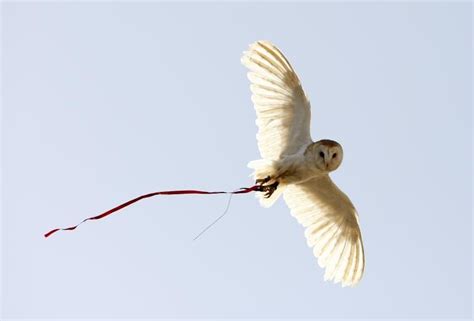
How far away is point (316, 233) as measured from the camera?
880 centimetres

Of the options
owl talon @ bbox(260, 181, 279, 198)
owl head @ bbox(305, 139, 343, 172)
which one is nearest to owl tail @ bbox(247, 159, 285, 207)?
owl talon @ bbox(260, 181, 279, 198)

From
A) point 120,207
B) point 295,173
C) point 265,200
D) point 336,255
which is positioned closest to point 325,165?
point 295,173

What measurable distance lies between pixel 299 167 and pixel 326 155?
39 centimetres

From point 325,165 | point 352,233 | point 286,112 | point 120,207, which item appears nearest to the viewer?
point 120,207

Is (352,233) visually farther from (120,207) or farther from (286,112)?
(120,207)

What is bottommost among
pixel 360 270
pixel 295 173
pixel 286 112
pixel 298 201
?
pixel 360 270

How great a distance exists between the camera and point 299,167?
25.8ft

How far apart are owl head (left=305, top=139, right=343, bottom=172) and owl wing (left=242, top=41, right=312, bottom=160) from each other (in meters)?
0.39

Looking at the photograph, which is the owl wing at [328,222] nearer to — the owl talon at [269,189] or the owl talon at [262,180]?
the owl talon at [269,189]

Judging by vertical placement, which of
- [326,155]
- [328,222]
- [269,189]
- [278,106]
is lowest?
[328,222]

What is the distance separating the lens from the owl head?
24.9 ft

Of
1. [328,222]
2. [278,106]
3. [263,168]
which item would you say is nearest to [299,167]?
[263,168]

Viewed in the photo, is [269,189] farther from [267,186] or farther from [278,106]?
[278,106]

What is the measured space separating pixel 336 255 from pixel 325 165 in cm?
145
